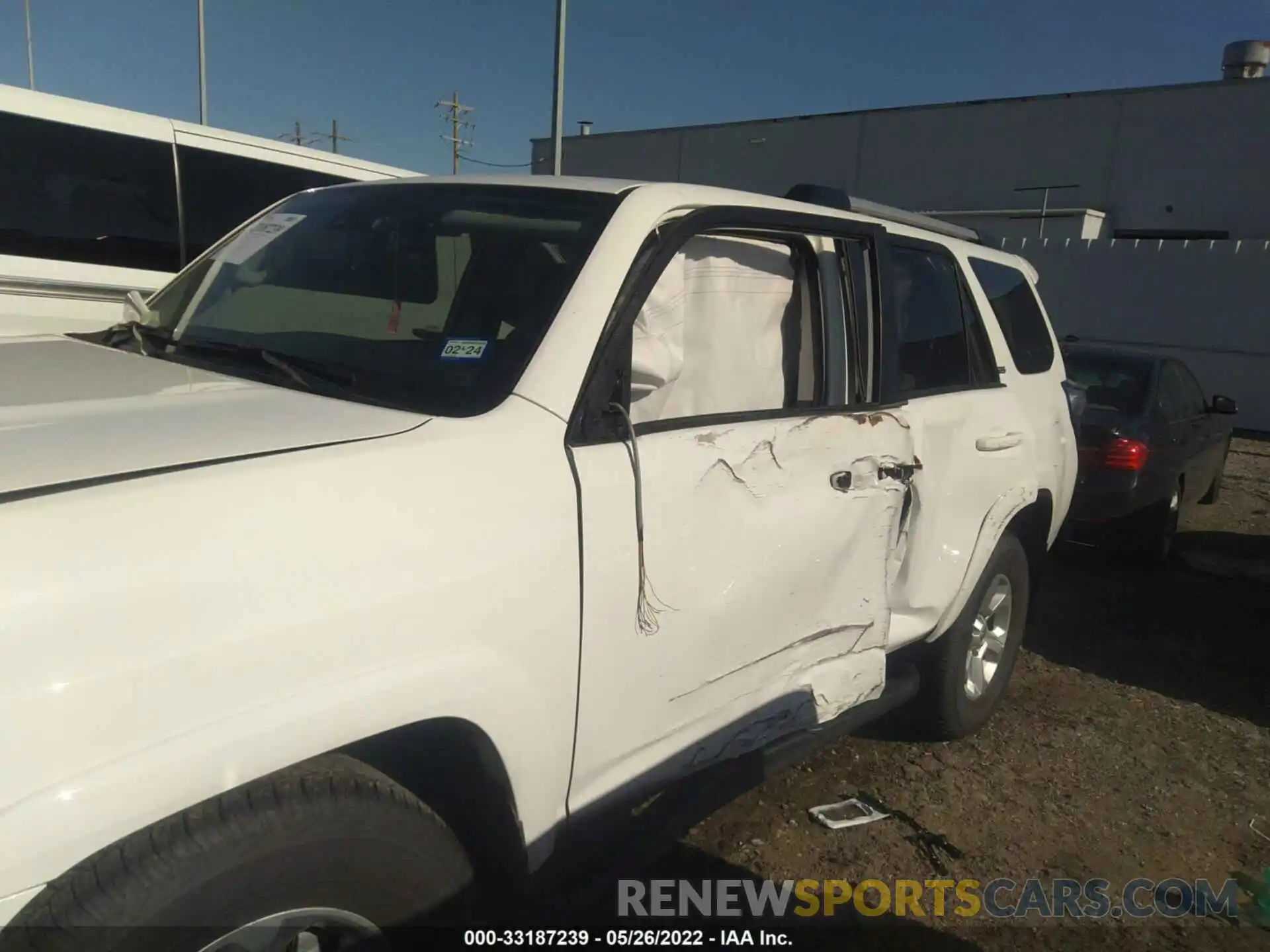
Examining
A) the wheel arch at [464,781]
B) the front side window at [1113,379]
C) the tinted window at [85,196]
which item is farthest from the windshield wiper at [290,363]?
the front side window at [1113,379]

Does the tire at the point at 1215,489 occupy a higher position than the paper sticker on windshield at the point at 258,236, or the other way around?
the paper sticker on windshield at the point at 258,236

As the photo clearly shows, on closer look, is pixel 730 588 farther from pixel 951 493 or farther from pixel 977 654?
pixel 977 654

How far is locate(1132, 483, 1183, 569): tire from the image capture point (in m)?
6.93

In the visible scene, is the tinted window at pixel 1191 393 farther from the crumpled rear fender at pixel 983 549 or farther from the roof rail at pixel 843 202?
the roof rail at pixel 843 202

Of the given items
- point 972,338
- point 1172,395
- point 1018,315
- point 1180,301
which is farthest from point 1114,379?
point 1180,301

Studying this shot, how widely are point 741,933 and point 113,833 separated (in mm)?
1999

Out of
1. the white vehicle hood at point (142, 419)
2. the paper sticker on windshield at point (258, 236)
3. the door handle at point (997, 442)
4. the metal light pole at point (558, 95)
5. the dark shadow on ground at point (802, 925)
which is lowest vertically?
the dark shadow on ground at point (802, 925)

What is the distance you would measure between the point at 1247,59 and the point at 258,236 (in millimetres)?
27129

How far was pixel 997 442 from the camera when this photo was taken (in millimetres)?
3715

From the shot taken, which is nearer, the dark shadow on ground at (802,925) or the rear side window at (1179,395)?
the dark shadow on ground at (802,925)

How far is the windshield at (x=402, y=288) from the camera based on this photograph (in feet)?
7.10

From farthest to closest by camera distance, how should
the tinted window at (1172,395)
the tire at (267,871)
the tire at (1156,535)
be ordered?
the tinted window at (1172,395) < the tire at (1156,535) < the tire at (267,871)

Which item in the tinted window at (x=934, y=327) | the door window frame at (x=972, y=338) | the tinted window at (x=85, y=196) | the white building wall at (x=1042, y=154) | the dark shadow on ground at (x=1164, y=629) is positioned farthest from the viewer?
the white building wall at (x=1042, y=154)

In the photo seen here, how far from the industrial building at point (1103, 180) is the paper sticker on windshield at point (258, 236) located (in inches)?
602
